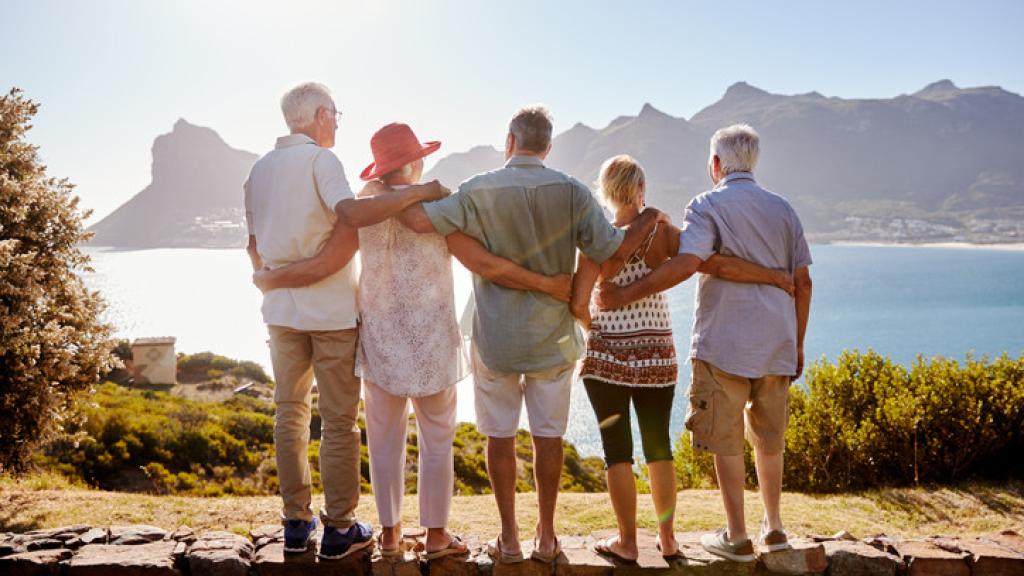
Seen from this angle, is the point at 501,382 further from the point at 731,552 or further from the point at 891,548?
the point at 891,548

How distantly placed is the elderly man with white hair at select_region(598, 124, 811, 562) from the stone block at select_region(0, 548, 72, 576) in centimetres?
327

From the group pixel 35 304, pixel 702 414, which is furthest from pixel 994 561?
pixel 35 304

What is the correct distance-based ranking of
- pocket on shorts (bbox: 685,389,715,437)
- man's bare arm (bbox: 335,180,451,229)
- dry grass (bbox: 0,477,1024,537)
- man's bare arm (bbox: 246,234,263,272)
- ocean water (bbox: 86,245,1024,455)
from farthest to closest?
ocean water (bbox: 86,245,1024,455), dry grass (bbox: 0,477,1024,537), man's bare arm (bbox: 246,234,263,272), pocket on shorts (bbox: 685,389,715,437), man's bare arm (bbox: 335,180,451,229)

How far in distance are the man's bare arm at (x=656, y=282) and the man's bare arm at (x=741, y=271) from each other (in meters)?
0.13

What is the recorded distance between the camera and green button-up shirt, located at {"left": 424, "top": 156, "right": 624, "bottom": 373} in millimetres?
3148

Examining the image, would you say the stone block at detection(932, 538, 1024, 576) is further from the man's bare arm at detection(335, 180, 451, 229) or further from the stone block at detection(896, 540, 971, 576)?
the man's bare arm at detection(335, 180, 451, 229)

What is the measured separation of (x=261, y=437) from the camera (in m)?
17.6

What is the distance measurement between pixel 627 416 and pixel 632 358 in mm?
301

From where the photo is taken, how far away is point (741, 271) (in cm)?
334

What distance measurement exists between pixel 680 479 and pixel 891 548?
217 inches

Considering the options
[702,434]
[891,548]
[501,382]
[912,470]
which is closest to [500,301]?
[501,382]

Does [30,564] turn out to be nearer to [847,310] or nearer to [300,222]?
[300,222]

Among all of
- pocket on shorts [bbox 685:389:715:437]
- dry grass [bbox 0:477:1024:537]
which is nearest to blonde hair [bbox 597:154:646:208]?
pocket on shorts [bbox 685:389:715:437]

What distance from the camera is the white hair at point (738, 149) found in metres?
3.42
